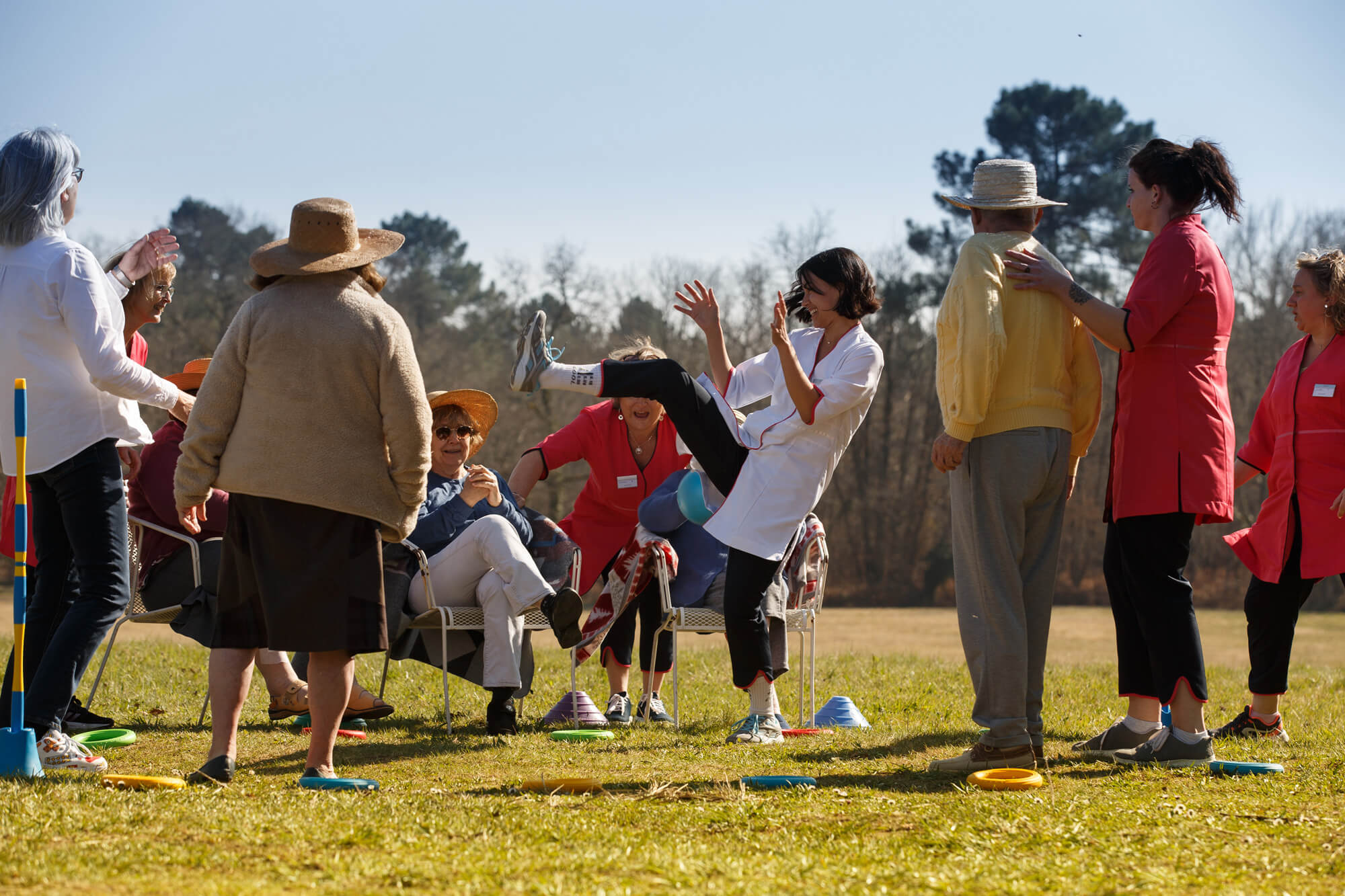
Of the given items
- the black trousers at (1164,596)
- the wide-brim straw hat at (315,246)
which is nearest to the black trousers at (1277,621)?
the black trousers at (1164,596)

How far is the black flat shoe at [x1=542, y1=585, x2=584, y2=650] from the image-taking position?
211 inches

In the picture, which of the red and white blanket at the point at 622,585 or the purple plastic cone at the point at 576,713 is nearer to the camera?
the purple plastic cone at the point at 576,713

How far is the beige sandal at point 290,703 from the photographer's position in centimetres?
555

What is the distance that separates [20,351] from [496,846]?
2456mm

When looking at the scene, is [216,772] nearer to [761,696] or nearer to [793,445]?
[761,696]

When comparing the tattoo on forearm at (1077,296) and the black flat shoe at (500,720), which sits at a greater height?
the tattoo on forearm at (1077,296)

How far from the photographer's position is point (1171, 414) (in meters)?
4.36

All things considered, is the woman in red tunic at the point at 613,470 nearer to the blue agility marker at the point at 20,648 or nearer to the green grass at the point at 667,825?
the green grass at the point at 667,825

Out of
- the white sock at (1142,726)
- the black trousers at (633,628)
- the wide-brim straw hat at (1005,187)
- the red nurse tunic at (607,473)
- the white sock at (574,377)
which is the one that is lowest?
the white sock at (1142,726)

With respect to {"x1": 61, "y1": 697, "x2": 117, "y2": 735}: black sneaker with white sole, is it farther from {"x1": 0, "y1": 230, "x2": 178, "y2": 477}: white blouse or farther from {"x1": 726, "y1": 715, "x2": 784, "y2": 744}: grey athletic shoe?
{"x1": 726, "y1": 715, "x2": 784, "y2": 744}: grey athletic shoe

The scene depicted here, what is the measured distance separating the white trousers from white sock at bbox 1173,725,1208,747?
2.55 meters

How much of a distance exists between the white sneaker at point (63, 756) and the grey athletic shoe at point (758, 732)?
237cm

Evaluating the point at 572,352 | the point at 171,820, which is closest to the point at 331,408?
the point at 171,820

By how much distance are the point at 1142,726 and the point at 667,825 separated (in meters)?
2.13
